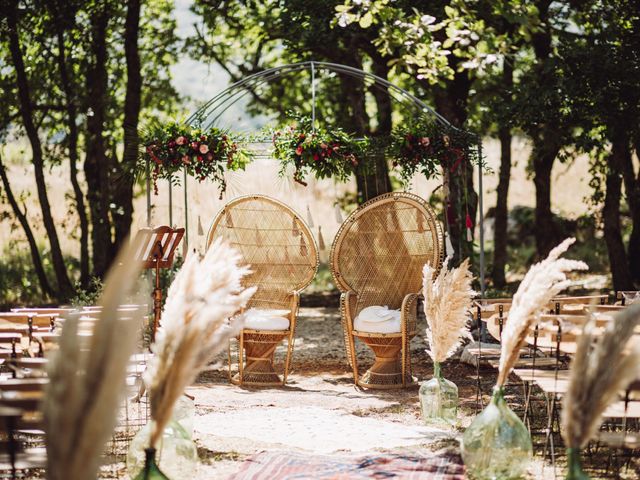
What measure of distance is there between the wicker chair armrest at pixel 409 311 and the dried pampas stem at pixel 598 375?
4.24 m

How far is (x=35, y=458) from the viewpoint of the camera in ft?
9.99

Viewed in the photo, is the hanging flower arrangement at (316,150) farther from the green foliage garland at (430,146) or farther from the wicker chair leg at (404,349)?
the wicker chair leg at (404,349)

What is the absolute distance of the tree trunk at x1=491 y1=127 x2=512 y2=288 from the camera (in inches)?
550

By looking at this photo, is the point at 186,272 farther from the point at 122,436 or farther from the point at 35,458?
the point at 122,436

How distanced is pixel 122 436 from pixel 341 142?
3433mm

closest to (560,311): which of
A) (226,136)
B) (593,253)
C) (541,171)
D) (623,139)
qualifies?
(226,136)

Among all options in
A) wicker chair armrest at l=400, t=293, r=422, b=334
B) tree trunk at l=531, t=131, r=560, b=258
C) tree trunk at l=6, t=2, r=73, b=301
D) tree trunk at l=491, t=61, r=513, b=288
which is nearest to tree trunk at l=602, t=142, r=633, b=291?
tree trunk at l=531, t=131, r=560, b=258

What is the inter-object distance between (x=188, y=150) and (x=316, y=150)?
1129mm

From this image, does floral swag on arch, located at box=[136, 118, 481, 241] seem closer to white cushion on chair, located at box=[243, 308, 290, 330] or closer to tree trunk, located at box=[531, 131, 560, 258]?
white cushion on chair, located at box=[243, 308, 290, 330]

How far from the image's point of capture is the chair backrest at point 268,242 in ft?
25.9

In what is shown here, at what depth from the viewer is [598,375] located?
9.05ft

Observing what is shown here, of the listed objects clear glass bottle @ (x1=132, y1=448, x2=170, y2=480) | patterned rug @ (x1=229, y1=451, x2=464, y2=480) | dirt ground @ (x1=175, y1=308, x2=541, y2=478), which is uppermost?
clear glass bottle @ (x1=132, y1=448, x2=170, y2=480)

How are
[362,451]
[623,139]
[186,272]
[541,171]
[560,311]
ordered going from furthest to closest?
[541,171], [623,139], [560,311], [362,451], [186,272]

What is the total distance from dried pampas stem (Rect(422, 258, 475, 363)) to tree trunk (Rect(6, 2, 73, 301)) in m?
8.11
